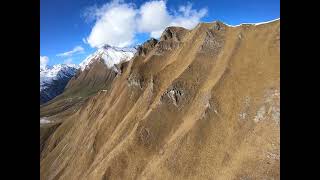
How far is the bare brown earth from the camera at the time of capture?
72438 millimetres

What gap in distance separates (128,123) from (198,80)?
24.7 meters

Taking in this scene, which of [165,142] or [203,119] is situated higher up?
[203,119]

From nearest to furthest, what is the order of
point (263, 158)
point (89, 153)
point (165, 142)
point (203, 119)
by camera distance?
point (263, 158) → point (203, 119) → point (165, 142) → point (89, 153)

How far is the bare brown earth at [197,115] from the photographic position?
72438 mm

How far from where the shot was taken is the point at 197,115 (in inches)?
3354

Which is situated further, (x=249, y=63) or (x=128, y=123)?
(x=128, y=123)

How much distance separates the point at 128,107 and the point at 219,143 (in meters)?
46.4
